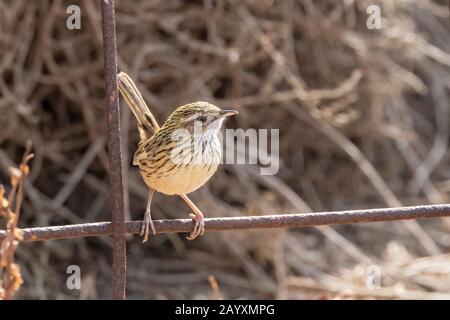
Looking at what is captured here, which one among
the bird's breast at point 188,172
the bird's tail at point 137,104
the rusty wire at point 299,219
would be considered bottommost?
the rusty wire at point 299,219

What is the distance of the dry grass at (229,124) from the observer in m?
4.59

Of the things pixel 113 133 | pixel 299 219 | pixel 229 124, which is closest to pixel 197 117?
pixel 299 219

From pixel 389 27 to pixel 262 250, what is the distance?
187cm

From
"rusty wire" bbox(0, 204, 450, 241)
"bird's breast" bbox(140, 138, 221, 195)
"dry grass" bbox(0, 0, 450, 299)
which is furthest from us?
"dry grass" bbox(0, 0, 450, 299)

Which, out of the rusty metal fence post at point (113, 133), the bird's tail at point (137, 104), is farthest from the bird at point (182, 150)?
the rusty metal fence post at point (113, 133)

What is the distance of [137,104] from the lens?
9.02 feet

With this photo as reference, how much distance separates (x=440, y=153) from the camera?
5.97 meters

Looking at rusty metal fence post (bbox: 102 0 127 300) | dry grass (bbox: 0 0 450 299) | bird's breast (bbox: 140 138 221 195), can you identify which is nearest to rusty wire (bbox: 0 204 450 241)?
rusty metal fence post (bbox: 102 0 127 300)

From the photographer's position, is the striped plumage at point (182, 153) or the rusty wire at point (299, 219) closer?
the rusty wire at point (299, 219)

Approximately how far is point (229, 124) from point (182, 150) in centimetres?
221

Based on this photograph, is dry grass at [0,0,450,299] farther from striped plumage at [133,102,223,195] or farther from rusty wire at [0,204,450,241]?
rusty wire at [0,204,450,241]

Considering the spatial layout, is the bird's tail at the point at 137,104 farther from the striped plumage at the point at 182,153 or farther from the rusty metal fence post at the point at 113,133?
the rusty metal fence post at the point at 113,133

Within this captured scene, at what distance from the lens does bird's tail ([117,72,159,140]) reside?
2.51 metres
